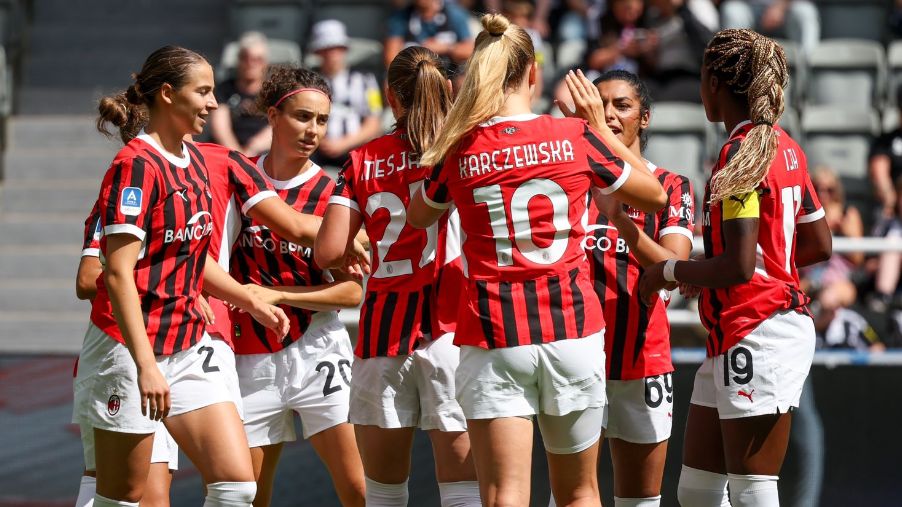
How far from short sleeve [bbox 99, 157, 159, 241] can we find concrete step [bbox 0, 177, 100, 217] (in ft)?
19.4

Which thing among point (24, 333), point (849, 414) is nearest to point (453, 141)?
point (849, 414)

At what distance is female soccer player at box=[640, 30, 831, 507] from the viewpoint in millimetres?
3984

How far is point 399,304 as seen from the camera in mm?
4305

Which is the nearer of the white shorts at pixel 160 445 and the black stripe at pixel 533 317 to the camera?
the black stripe at pixel 533 317

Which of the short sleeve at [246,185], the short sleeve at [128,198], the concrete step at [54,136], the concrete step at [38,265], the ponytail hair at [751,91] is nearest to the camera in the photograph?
the short sleeve at [128,198]

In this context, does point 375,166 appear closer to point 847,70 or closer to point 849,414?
point 849,414

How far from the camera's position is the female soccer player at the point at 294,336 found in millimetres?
4723

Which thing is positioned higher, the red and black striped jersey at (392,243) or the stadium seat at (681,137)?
the stadium seat at (681,137)

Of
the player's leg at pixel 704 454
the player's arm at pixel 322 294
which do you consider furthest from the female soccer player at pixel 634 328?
the player's arm at pixel 322 294

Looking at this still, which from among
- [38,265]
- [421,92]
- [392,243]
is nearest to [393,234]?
[392,243]

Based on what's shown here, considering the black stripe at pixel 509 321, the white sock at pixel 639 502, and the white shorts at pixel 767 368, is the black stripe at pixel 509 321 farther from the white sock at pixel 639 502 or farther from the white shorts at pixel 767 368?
the white sock at pixel 639 502

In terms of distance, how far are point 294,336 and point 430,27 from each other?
5440 millimetres

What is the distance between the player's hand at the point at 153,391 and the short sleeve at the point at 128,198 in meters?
0.43

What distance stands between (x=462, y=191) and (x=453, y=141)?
0.51 feet
